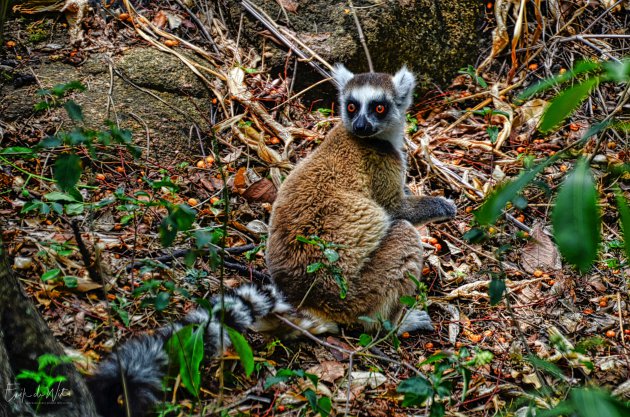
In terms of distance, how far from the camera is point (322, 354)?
407 centimetres

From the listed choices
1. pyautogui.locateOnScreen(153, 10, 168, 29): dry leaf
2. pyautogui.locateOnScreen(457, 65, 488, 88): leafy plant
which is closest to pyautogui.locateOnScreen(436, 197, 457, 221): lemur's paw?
pyautogui.locateOnScreen(457, 65, 488, 88): leafy plant

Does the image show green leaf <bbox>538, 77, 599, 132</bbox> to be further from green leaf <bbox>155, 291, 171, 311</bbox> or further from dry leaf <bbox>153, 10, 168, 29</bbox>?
dry leaf <bbox>153, 10, 168, 29</bbox>

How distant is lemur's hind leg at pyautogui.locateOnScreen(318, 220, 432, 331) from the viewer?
4301 mm

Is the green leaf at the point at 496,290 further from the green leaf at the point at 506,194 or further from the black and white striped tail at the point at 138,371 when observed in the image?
the black and white striped tail at the point at 138,371

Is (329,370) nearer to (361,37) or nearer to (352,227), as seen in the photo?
(352,227)

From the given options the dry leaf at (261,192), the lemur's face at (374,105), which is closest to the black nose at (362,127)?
the lemur's face at (374,105)

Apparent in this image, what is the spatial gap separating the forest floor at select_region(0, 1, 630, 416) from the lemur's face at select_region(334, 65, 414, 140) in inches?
34.7

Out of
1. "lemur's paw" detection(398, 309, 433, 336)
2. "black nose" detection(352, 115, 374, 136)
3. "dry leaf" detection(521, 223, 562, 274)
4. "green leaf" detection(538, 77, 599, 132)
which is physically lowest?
"lemur's paw" detection(398, 309, 433, 336)

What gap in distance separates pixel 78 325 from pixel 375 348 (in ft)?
6.32

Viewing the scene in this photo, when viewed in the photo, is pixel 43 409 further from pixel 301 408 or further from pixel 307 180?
pixel 307 180

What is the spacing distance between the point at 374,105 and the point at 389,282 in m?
1.54

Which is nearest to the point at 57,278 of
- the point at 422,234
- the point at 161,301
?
the point at 161,301

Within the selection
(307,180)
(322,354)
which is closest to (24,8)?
(307,180)

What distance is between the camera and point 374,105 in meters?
5.05
